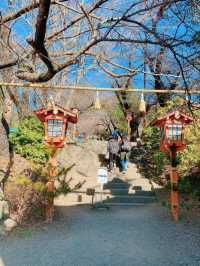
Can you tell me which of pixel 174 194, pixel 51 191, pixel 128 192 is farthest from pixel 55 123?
pixel 128 192

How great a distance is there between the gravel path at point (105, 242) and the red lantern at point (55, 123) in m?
2.16

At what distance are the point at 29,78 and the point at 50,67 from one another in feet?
1.70

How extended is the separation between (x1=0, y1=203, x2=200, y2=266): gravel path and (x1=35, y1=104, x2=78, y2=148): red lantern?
216 centimetres

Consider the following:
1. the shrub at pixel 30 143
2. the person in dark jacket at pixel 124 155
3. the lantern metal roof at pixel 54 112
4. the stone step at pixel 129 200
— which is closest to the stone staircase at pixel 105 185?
the stone step at pixel 129 200

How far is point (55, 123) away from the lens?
33.2ft

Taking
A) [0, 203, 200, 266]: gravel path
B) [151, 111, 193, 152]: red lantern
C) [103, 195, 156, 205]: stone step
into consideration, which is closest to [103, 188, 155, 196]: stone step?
[103, 195, 156, 205]: stone step

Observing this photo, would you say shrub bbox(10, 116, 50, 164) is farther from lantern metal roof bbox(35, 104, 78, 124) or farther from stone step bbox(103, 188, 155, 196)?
lantern metal roof bbox(35, 104, 78, 124)

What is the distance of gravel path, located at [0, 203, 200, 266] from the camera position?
237 inches

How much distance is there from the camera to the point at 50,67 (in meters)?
4.93

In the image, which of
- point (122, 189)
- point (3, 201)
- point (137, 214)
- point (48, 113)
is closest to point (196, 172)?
point (122, 189)

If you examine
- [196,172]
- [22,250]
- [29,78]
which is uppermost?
[29,78]

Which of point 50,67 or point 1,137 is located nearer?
point 50,67

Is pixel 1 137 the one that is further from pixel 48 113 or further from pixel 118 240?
pixel 118 240

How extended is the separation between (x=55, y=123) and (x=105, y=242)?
4033 millimetres
